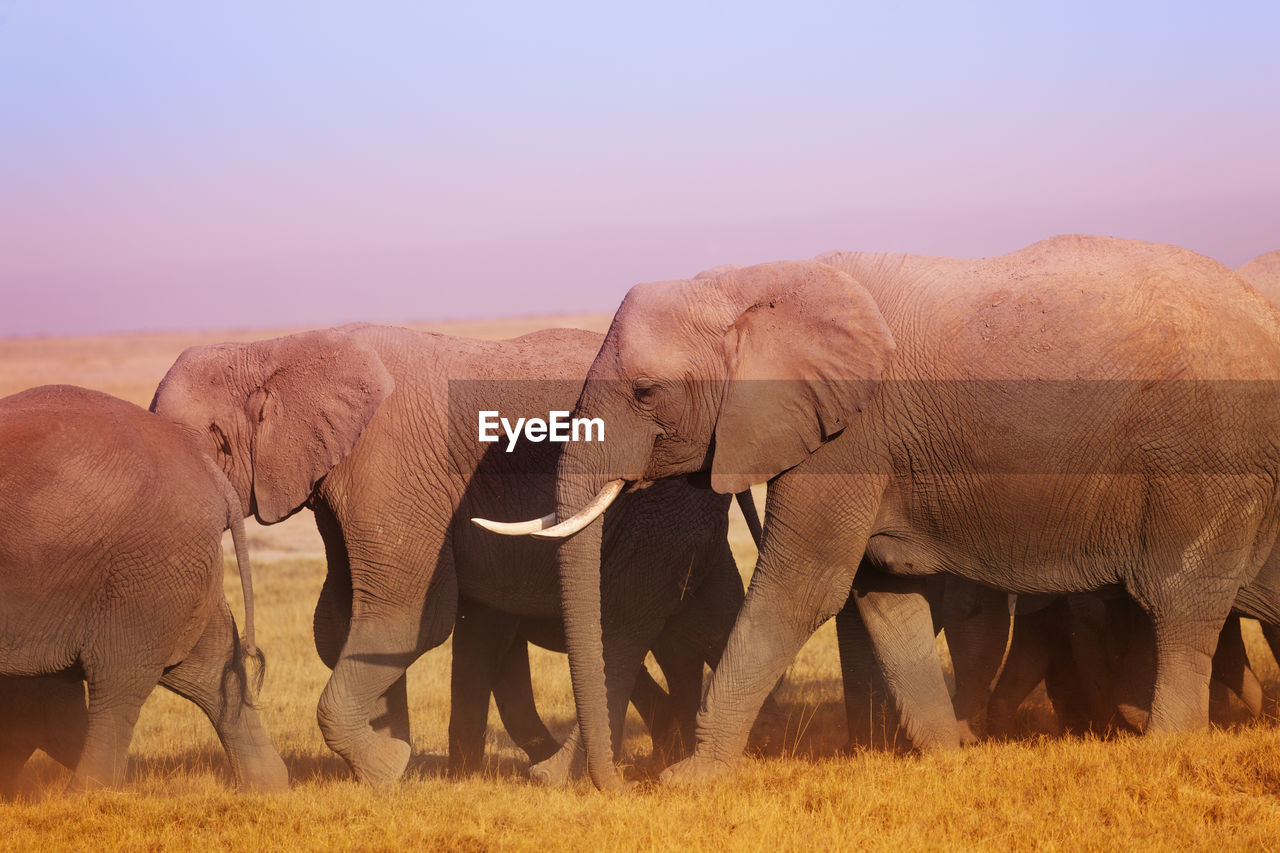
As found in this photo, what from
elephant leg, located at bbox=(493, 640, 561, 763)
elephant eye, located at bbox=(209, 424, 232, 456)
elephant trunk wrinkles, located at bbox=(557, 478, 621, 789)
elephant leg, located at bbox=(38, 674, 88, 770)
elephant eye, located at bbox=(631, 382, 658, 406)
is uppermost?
elephant eye, located at bbox=(631, 382, 658, 406)

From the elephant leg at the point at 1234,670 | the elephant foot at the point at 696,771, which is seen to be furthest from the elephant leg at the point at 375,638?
the elephant leg at the point at 1234,670

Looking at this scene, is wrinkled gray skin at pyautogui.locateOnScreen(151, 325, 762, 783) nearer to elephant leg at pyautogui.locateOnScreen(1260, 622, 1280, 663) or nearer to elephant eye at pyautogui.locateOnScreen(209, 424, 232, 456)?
elephant eye at pyautogui.locateOnScreen(209, 424, 232, 456)

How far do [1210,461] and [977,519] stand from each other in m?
1.20

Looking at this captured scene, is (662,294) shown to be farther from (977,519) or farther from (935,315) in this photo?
(977,519)

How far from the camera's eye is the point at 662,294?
758 cm

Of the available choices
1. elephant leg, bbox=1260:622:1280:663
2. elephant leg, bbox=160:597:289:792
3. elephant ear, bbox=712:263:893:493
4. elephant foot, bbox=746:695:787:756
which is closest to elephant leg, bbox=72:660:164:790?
elephant leg, bbox=160:597:289:792

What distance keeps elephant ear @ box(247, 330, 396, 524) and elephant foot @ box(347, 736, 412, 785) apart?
1454 millimetres

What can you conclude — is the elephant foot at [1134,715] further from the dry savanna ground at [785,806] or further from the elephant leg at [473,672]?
the elephant leg at [473,672]

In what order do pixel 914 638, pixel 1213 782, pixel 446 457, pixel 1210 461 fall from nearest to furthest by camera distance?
pixel 1213 782, pixel 1210 461, pixel 914 638, pixel 446 457

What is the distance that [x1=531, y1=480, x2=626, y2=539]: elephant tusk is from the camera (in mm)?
7223

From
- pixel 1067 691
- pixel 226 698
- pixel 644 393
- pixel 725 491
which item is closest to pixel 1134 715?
pixel 1067 691

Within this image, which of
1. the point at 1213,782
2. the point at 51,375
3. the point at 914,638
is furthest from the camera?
the point at 51,375

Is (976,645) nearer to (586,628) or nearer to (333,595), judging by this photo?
(586,628)

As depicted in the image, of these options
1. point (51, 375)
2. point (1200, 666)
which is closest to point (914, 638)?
point (1200, 666)
